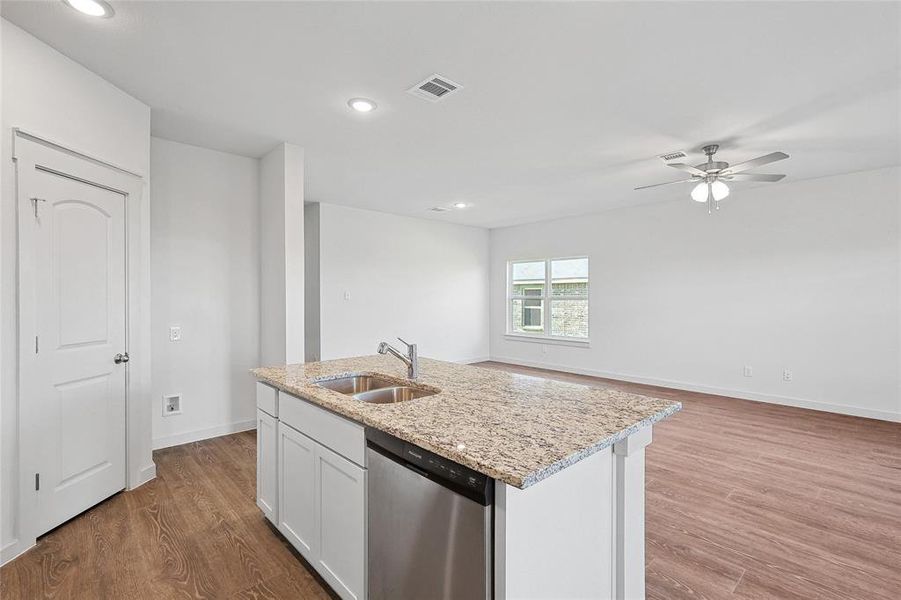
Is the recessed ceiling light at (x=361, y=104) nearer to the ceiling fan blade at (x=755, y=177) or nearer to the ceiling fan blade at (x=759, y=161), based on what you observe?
the ceiling fan blade at (x=759, y=161)

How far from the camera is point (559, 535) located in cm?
129

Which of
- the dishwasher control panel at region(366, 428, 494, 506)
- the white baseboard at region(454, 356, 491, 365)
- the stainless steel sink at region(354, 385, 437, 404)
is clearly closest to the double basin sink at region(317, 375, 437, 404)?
the stainless steel sink at region(354, 385, 437, 404)

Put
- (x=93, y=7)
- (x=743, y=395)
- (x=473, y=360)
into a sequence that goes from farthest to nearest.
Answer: (x=473, y=360), (x=743, y=395), (x=93, y=7)

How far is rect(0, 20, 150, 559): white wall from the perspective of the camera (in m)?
2.06

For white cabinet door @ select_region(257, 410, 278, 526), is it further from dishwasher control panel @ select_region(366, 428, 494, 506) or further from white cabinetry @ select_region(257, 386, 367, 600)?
dishwasher control panel @ select_region(366, 428, 494, 506)

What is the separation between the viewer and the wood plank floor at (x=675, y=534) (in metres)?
1.91

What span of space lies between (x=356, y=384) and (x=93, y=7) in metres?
2.18

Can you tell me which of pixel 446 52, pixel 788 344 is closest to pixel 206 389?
pixel 446 52

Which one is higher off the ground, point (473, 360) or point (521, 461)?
point (521, 461)

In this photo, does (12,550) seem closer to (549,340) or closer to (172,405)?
(172,405)

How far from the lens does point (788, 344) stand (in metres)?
4.97

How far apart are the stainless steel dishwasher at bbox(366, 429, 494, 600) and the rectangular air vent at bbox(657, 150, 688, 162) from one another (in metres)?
3.65

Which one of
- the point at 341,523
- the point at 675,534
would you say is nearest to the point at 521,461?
the point at 341,523

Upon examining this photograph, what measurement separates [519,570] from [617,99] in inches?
109
